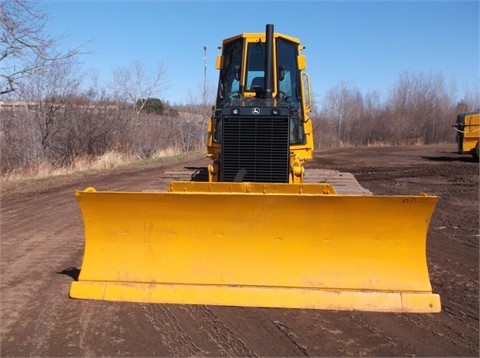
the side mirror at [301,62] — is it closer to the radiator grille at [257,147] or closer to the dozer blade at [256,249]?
the radiator grille at [257,147]

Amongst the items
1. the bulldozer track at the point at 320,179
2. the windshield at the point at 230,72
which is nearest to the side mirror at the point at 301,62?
the windshield at the point at 230,72

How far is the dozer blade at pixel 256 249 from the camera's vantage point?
470cm

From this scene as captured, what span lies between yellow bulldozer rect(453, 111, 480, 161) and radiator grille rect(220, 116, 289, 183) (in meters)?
19.4

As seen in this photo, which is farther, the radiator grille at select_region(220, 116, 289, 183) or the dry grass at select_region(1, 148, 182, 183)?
the dry grass at select_region(1, 148, 182, 183)

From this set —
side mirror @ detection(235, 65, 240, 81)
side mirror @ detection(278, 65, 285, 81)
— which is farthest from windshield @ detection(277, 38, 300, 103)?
side mirror @ detection(235, 65, 240, 81)

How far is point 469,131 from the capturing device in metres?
23.1

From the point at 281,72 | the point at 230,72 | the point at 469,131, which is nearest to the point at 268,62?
the point at 281,72

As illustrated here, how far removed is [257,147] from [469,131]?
65.2ft

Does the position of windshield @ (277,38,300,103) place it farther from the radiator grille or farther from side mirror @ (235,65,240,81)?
the radiator grille

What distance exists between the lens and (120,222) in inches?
197

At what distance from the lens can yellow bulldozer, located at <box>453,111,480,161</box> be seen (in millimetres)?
22858

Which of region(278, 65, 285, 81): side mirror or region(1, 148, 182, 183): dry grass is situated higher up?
region(278, 65, 285, 81): side mirror

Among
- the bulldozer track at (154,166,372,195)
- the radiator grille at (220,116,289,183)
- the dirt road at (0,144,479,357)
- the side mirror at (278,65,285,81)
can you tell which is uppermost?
the side mirror at (278,65,285,81)

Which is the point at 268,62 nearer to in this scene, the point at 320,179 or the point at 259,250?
the point at 320,179
